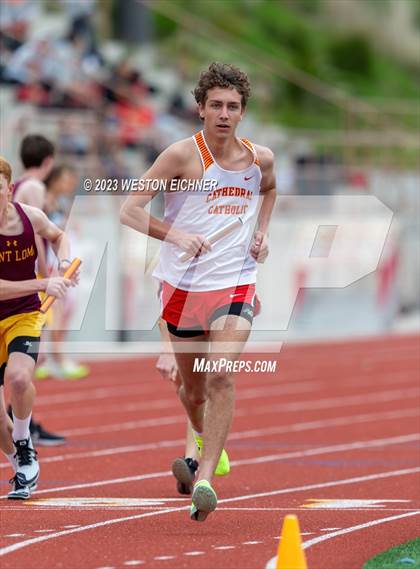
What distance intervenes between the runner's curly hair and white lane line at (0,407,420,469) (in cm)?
362

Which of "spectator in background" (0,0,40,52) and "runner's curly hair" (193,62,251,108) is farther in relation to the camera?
"spectator in background" (0,0,40,52)

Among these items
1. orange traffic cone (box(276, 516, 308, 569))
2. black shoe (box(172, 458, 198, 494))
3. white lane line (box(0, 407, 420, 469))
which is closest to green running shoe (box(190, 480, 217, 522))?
orange traffic cone (box(276, 516, 308, 569))

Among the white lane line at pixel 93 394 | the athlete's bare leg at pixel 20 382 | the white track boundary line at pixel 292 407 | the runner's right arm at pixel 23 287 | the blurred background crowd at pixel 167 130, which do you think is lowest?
the athlete's bare leg at pixel 20 382

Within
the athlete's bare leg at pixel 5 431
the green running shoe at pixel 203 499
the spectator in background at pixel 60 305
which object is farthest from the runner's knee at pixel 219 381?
the spectator in background at pixel 60 305

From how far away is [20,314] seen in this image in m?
8.23

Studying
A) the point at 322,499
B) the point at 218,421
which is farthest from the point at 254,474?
the point at 218,421

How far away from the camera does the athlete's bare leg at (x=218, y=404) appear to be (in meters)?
7.32

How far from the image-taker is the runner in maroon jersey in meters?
8.02

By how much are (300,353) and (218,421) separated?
13.0 meters

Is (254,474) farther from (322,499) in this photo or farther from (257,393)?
(257,393)

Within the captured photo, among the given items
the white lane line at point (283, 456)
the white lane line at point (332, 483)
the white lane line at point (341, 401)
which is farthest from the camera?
the white lane line at point (341, 401)

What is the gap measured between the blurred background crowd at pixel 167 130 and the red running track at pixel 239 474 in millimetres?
2391

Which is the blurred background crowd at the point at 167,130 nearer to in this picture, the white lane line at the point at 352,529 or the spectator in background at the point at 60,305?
the spectator in background at the point at 60,305

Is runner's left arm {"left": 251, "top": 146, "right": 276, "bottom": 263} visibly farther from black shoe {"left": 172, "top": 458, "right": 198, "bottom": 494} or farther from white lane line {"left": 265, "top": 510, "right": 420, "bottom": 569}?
white lane line {"left": 265, "top": 510, "right": 420, "bottom": 569}
